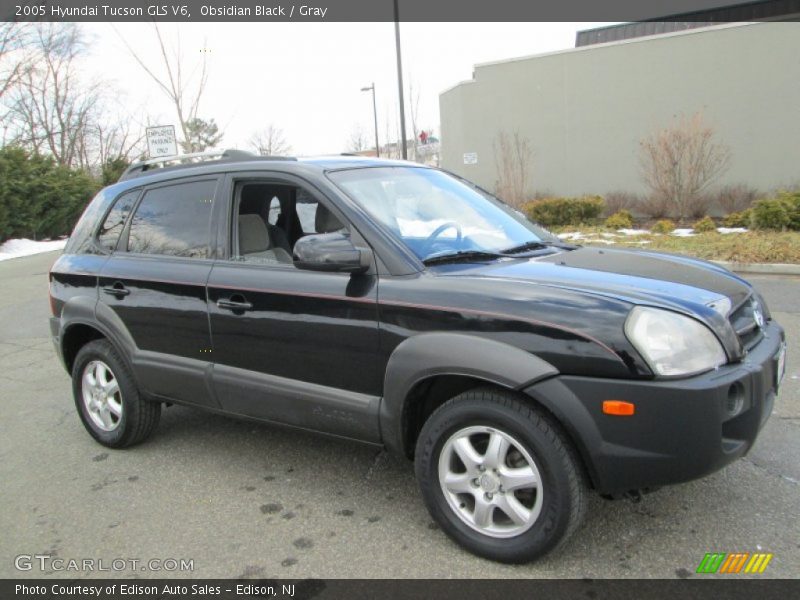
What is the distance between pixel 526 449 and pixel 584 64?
19032mm

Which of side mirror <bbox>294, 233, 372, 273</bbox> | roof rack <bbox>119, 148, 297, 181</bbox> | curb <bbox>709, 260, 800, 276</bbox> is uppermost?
roof rack <bbox>119, 148, 297, 181</bbox>

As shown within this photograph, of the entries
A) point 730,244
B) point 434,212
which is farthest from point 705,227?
point 434,212

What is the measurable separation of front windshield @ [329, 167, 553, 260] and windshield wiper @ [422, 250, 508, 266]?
3 centimetres

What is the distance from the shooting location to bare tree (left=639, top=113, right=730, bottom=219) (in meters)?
15.1

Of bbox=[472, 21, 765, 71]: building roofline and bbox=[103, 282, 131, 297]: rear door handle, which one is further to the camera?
bbox=[472, 21, 765, 71]: building roofline

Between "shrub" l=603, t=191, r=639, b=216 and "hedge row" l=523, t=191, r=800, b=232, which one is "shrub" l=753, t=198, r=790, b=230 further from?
"shrub" l=603, t=191, r=639, b=216

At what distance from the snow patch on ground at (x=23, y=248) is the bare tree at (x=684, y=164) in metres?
18.2

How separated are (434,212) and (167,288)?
5.35 ft

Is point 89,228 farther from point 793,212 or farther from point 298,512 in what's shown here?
point 793,212

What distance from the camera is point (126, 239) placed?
4.10 meters

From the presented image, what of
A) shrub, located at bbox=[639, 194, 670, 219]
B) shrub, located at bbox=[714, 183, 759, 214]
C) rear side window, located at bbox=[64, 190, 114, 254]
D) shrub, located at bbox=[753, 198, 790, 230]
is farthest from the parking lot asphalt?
shrub, located at bbox=[714, 183, 759, 214]

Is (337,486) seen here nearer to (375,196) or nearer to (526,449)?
(526,449)

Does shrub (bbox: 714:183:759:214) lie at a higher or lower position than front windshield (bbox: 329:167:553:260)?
lower

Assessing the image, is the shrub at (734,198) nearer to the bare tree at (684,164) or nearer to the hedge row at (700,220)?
the bare tree at (684,164)
